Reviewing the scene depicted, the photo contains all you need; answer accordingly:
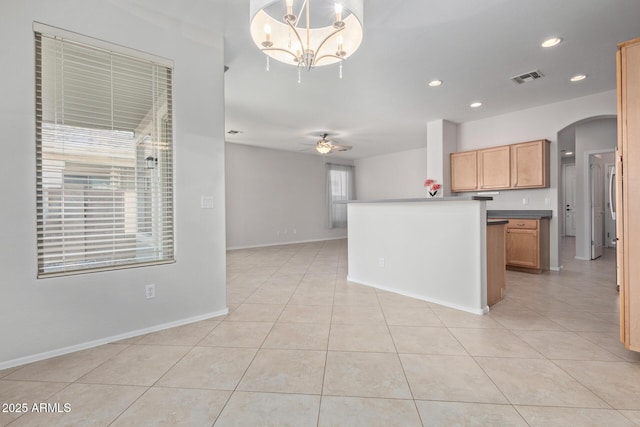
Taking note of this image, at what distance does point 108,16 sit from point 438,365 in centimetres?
354

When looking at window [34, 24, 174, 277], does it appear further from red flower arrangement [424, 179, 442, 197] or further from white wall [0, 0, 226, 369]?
red flower arrangement [424, 179, 442, 197]

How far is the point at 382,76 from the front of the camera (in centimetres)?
363

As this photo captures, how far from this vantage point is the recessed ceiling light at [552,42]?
2816mm

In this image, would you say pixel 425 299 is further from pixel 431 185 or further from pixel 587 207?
pixel 587 207

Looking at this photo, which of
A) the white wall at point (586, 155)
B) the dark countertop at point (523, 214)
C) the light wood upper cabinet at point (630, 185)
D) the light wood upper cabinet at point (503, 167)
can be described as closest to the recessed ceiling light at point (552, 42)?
the light wood upper cabinet at point (630, 185)

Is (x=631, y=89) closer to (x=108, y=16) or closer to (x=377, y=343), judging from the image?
(x=377, y=343)

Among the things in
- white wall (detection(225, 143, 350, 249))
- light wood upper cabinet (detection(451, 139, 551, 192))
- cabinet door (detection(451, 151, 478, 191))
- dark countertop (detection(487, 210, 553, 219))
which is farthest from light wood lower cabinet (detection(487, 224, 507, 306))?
white wall (detection(225, 143, 350, 249))

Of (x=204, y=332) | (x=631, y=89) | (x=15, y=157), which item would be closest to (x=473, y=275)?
(x=631, y=89)

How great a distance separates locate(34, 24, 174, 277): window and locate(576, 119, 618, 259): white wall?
22.9 feet

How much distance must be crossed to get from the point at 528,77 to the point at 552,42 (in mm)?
840

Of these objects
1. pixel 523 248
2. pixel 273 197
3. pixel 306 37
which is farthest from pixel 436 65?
pixel 273 197

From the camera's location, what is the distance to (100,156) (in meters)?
2.26

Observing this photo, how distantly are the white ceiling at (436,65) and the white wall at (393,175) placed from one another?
99.1 inches

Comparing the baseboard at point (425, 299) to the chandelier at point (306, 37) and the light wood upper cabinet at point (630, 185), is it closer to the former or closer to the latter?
the light wood upper cabinet at point (630, 185)
